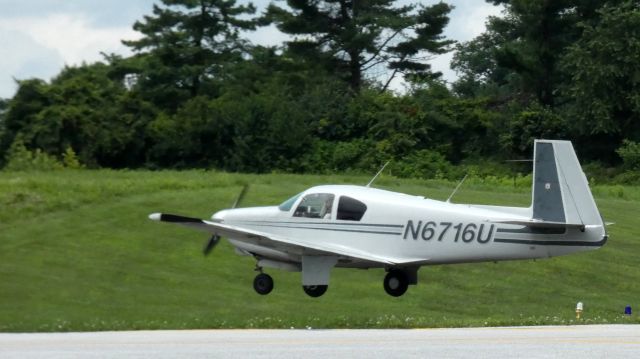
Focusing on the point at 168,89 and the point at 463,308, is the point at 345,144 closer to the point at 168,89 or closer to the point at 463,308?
the point at 168,89

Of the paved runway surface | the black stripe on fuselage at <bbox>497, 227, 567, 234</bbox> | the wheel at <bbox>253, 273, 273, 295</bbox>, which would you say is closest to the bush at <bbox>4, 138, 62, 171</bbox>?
the wheel at <bbox>253, 273, 273, 295</bbox>

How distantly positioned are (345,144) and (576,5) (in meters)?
16.4

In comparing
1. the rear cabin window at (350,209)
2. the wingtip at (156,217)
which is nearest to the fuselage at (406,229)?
the rear cabin window at (350,209)

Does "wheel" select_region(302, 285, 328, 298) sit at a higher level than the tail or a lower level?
lower

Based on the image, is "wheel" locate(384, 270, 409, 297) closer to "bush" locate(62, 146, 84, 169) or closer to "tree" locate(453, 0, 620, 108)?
"bush" locate(62, 146, 84, 169)

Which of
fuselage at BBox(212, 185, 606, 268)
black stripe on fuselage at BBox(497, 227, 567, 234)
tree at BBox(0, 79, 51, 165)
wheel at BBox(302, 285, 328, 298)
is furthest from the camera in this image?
tree at BBox(0, 79, 51, 165)

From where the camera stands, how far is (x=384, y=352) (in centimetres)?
1788

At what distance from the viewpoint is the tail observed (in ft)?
73.3

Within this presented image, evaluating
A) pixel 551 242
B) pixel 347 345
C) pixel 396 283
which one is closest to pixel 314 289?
pixel 396 283

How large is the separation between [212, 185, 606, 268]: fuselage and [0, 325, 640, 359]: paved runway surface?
1.55 m

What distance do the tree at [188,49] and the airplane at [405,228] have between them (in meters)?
52.9

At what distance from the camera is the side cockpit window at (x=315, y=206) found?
2381 cm

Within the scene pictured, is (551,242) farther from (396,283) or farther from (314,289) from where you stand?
(314,289)

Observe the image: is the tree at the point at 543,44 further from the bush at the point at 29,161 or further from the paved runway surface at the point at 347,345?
the paved runway surface at the point at 347,345
